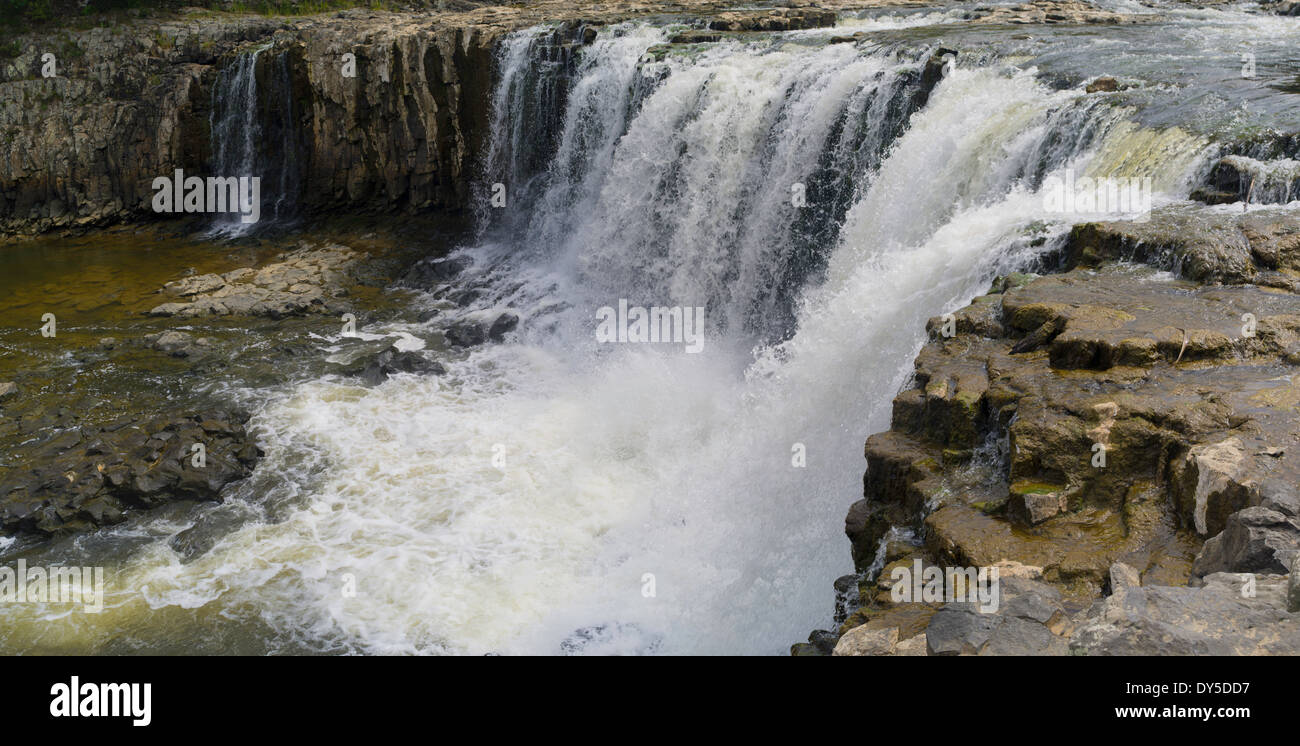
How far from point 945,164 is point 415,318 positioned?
1081 centimetres

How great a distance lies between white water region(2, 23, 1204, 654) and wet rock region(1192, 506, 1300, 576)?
3857 mm

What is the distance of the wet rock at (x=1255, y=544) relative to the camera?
5.40 meters

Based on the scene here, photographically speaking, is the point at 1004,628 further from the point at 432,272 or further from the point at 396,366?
the point at 432,272

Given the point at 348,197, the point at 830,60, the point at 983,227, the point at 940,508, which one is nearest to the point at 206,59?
the point at 348,197

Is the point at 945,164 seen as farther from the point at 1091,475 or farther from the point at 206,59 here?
the point at 206,59

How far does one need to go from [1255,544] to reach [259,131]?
2485 centimetres

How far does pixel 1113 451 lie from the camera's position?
7.23m

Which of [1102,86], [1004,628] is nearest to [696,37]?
[1102,86]

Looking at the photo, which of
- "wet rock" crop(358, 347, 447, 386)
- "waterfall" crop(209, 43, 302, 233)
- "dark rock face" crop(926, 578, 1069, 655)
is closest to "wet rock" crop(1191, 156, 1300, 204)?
"dark rock face" crop(926, 578, 1069, 655)

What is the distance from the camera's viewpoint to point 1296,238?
9430 mm

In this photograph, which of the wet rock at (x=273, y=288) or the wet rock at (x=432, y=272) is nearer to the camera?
the wet rock at (x=273, y=288)

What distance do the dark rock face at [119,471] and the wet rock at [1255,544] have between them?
11441 millimetres

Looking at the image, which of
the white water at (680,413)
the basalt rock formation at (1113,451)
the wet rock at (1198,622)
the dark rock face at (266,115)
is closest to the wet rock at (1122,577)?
the basalt rock formation at (1113,451)

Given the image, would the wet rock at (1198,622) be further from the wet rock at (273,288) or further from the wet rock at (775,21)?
the wet rock at (775,21)
